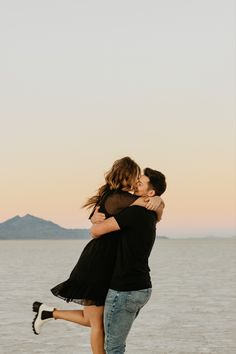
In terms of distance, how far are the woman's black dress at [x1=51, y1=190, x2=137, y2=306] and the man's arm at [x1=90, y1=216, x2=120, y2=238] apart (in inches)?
3.5

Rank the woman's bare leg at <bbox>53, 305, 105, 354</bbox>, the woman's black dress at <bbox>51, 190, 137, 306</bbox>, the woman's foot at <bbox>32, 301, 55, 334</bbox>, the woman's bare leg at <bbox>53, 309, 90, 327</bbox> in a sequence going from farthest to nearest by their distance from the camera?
the woman's foot at <bbox>32, 301, 55, 334</bbox>
the woman's bare leg at <bbox>53, 309, 90, 327</bbox>
the woman's bare leg at <bbox>53, 305, 105, 354</bbox>
the woman's black dress at <bbox>51, 190, 137, 306</bbox>

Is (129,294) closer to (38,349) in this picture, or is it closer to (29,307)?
(38,349)

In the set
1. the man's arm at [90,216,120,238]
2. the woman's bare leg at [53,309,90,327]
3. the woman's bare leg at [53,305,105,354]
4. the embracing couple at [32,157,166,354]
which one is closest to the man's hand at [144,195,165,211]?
the embracing couple at [32,157,166,354]


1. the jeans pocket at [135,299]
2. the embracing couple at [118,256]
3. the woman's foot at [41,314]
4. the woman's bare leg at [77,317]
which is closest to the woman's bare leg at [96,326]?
the embracing couple at [118,256]

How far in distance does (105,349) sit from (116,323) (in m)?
0.26

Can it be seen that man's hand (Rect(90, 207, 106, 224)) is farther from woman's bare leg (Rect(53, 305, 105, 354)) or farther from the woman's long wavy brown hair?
woman's bare leg (Rect(53, 305, 105, 354))

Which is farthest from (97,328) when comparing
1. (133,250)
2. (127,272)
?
(133,250)

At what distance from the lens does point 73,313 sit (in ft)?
17.6

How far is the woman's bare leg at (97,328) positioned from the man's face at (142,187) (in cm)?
89

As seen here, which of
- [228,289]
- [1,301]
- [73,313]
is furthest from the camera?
[228,289]

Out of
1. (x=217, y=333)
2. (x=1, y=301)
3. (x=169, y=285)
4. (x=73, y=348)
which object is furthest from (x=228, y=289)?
(x=73, y=348)

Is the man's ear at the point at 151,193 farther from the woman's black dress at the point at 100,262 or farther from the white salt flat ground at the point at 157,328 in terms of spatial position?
the white salt flat ground at the point at 157,328

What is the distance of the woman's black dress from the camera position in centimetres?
488

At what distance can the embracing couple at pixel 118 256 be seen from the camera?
187 inches
